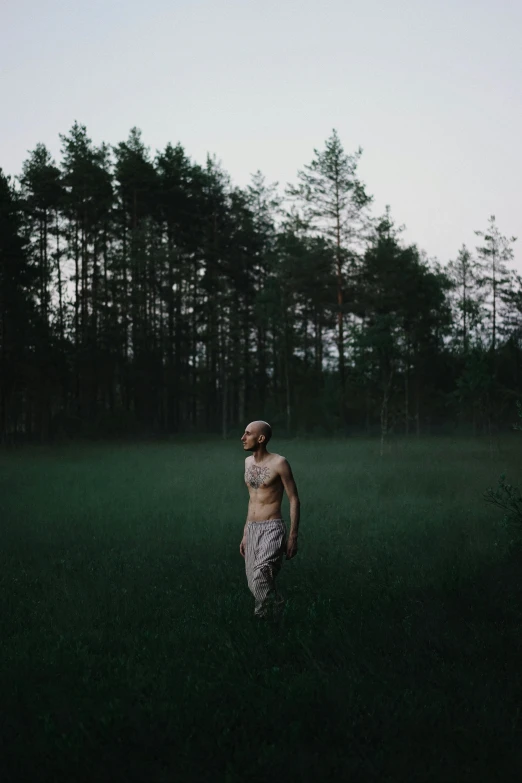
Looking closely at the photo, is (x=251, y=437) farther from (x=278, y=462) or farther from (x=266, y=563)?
(x=266, y=563)

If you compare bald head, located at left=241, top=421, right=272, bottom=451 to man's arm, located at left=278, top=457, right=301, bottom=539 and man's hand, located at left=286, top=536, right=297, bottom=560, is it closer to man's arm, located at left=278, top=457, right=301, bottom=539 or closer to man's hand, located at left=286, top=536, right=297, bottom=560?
man's arm, located at left=278, top=457, right=301, bottom=539

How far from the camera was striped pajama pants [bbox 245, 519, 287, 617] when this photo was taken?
622 centimetres

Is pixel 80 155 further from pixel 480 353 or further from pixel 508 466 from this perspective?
pixel 508 466

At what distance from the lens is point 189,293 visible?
52188 mm

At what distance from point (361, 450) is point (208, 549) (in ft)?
69.5

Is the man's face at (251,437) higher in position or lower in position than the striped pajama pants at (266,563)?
higher

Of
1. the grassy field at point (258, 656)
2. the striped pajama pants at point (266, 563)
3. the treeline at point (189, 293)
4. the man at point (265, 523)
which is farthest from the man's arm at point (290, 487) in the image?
the treeline at point (189, 293)

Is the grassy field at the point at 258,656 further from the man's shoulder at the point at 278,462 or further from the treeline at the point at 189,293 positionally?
the treeline at the point at 189,293

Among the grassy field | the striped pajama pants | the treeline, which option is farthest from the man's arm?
the treeline

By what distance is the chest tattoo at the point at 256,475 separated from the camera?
21.2 ft

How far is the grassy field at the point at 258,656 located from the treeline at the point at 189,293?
2956 cm

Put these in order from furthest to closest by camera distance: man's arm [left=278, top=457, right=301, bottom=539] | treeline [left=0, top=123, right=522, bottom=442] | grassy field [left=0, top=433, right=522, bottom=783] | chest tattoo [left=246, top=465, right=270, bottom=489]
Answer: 1. treeline [left=0, top=123, right=522, bottom=442]
2. chest tattoo [left=246, top=465, right=270, bottom=489]
3. man's arm [left=278, top=457, right=301, bottom=539]
4. grassy field [left=0, top=433, right=522, bottom=783]

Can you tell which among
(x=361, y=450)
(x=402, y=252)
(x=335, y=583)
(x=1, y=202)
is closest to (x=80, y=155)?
(x=1, y=202)

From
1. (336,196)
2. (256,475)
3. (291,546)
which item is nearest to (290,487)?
(256,475)
